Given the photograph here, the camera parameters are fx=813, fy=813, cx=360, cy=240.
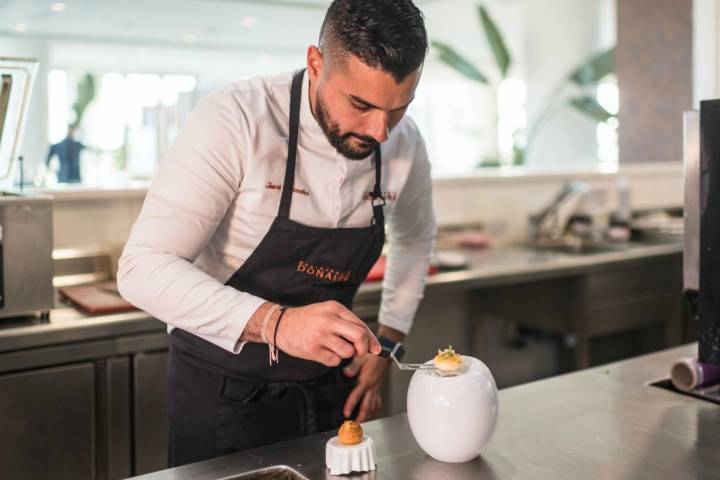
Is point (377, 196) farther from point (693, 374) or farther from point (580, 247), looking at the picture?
point (580, 247)

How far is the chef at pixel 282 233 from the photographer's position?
4.82 feet

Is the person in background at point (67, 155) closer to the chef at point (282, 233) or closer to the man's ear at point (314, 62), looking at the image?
the chef at point (282, 233)

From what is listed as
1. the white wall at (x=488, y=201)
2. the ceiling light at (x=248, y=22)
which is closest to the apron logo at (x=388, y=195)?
the white wall at (x=488, y=201)

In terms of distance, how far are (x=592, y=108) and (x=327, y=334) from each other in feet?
21.4

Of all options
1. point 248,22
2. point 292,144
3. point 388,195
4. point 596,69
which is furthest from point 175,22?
point 292,144

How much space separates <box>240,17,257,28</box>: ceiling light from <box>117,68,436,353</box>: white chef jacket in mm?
9322

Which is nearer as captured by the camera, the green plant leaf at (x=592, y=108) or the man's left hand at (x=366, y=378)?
the man's left hand at (x=366, y=378)

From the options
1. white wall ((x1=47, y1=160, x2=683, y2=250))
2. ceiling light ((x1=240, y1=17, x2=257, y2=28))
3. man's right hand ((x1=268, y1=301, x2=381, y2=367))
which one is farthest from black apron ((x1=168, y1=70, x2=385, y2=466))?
ceiling light ((x1=240, y1=17, x2=257, y2=28))

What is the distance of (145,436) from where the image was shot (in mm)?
2383

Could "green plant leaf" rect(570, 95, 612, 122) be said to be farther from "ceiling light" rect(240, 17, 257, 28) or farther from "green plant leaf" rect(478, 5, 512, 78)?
"ceiling light" rect(240, 17, 257, 28)

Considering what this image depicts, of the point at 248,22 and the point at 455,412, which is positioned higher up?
the point at 248,22

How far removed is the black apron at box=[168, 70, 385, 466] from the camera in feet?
5.70

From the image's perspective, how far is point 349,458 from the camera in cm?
131

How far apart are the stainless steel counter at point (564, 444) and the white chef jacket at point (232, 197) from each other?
0.26m
